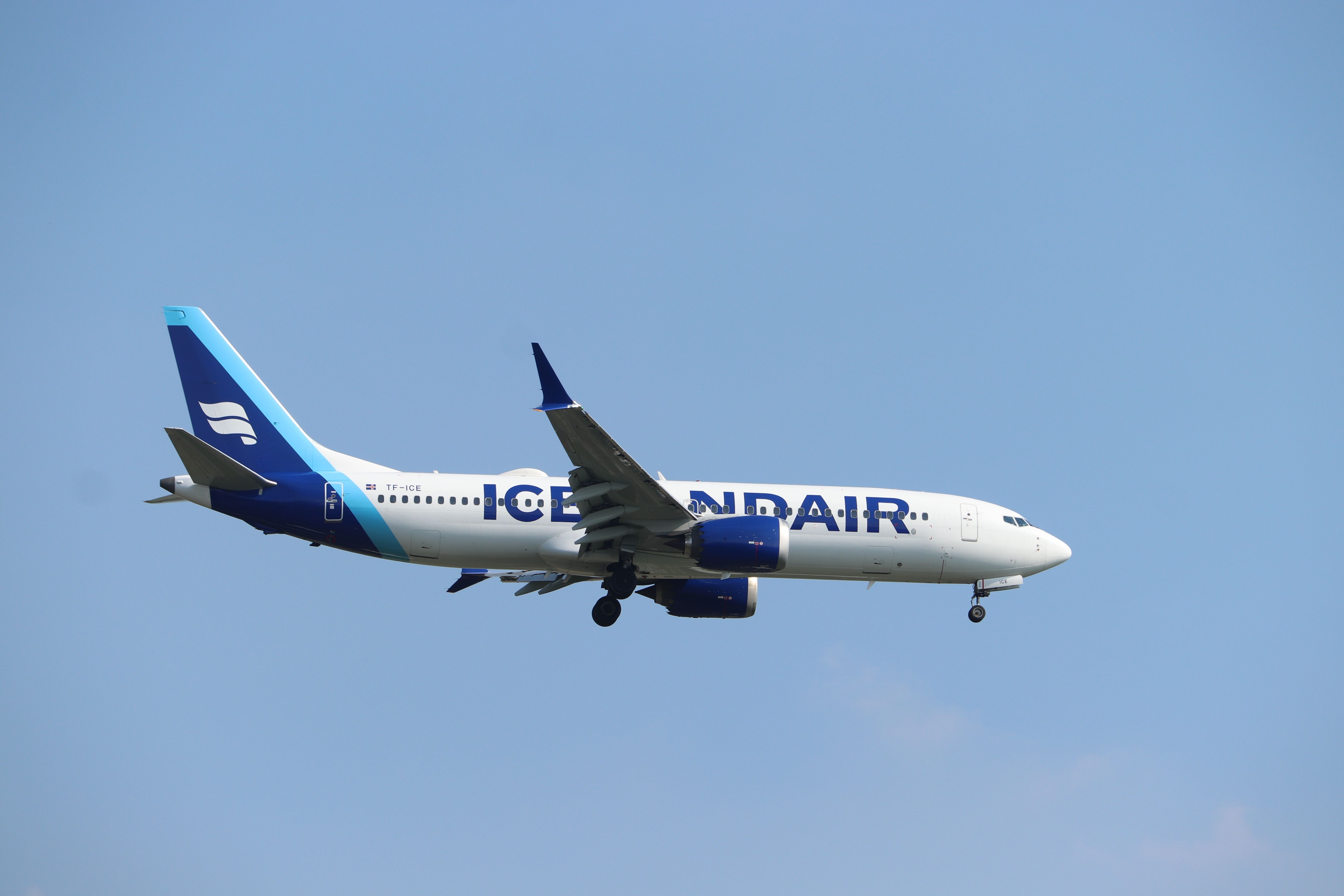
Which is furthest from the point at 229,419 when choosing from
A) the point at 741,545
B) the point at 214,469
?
the point at 741,545

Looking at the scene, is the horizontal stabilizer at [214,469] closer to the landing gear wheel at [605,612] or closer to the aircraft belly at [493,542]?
the aircraft belly at [493,542]

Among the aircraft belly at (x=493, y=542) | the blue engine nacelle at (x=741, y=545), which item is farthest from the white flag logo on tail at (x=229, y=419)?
the blue engine nacelle at (x=741, y=545)

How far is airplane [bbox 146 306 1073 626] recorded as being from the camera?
108 ft

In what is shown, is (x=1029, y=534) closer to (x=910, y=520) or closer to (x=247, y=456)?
(x=910, y=520)

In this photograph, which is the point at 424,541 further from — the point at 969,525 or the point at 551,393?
the point at 969,525

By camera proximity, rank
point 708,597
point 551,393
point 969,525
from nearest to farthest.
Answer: point 551,393 → point 969,525 → point 708,597

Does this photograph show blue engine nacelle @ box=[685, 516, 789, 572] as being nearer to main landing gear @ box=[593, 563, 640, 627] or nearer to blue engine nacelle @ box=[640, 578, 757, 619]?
main landing gear @ box=[593, 563, 640, 627]

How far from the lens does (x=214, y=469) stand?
106 feet

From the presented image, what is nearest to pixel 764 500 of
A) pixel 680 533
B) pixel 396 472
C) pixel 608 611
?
pixel 680 533

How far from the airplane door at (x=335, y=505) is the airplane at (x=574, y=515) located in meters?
0.05

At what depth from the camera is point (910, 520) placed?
36.6 m

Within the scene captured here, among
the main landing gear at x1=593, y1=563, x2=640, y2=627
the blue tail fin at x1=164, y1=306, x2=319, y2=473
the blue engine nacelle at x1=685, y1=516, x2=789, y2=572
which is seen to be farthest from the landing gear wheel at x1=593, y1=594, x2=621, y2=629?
Answer: the blue tail fin at x1=164, y1=306, x2=319, y2=473

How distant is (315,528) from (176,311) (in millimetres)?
8373

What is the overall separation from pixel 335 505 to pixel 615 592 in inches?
320
